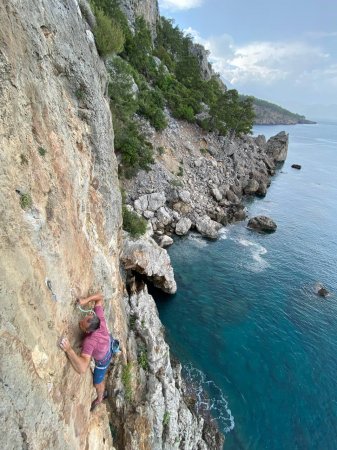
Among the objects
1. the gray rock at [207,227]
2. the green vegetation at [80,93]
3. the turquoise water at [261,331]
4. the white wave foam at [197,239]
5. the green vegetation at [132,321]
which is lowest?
the turquoise water at [261,331]

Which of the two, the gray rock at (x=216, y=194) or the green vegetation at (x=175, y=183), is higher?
the green vegetation at (x=175, y=183)

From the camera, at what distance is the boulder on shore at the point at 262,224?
42.6 meters

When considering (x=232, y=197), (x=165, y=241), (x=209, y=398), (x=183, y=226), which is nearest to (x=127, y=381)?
(x=209, y=398)

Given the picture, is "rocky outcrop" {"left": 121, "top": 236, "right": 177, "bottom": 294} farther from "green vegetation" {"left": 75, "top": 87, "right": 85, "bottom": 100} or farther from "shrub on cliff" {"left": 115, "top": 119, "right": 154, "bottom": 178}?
"shrub on cliff" {"left": 115, "top": 119, "right": 154, "bottom": 178}

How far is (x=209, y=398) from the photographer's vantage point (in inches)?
739

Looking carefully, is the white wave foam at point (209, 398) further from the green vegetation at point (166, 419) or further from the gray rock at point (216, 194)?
the gray rock at point (216, 194)

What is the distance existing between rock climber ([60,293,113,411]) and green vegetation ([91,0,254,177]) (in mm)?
14647

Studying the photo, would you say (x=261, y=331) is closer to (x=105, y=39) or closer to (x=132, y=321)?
(x=132, y=321)

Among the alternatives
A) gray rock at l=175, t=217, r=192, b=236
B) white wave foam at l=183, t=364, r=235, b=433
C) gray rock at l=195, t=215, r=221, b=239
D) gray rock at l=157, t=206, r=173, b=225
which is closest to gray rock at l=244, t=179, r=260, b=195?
gray rock at l=195, t=215, r=221, b=239

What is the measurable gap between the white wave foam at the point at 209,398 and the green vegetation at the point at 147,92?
22.1 m

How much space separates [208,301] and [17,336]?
23001 millimetres

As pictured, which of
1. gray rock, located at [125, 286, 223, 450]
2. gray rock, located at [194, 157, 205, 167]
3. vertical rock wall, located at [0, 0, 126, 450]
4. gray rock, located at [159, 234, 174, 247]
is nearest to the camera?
vertical rock wall, located at [0, 0, 126, 450]

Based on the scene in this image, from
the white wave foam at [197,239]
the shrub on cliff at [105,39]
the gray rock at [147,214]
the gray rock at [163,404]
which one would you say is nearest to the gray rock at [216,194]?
the white wave foam at [197,239]

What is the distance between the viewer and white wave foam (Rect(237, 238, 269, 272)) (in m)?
33.2
